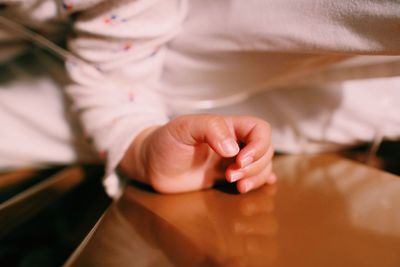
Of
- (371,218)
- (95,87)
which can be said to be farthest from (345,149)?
(95,87)

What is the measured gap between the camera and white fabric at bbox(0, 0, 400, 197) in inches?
14.5

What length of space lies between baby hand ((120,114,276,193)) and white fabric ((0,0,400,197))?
0.24 ft

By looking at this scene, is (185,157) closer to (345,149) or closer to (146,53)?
(146,53)

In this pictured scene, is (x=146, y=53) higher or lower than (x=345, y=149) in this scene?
higher

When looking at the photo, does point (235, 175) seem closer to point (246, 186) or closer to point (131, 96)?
point (246, 186)

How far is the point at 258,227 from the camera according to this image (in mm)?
299

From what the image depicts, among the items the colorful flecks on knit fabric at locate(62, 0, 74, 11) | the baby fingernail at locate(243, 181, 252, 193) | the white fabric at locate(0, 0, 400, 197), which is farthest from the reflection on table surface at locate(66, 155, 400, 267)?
the colorful flecks on knit fabric at locate(62, 0, 74, 11)

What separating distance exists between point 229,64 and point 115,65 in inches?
6.6

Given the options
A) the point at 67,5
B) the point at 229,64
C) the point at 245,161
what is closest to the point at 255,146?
the point at 245,161

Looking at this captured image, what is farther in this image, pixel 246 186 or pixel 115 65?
pixel 115 65

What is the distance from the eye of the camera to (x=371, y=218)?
12.4 inches

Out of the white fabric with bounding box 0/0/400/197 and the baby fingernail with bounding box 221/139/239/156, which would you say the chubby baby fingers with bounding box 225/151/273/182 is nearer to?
the baby fingernail with bounding box 221/139/239/156

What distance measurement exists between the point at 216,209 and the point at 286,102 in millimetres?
292

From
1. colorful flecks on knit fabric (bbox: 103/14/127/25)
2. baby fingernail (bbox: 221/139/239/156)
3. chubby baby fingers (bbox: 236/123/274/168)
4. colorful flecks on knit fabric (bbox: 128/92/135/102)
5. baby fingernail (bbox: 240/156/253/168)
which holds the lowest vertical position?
baby fingernail (bbox: 240/156/253/168)
